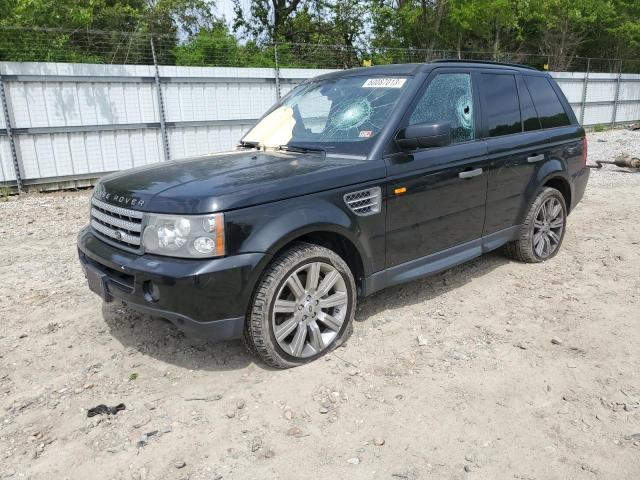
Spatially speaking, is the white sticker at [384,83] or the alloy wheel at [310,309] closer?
the alloy wheel at [310,309]

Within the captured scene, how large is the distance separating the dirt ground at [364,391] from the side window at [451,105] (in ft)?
4.60

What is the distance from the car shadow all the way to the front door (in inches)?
23.4

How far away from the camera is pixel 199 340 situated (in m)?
3.82

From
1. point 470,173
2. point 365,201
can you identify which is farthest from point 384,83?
point 365,201

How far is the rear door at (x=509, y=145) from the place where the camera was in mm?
4496

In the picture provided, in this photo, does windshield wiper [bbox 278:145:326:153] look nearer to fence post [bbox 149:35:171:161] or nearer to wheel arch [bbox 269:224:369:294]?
wheel arch [bbox 269:224:369:294]

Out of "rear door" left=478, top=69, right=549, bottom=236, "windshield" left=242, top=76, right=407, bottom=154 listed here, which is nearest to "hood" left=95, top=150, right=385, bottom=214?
"windshield" left=242, top=76, right=407, bottom=154

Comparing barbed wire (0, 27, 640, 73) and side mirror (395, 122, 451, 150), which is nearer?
side mirror (395, 122, 451, 150)

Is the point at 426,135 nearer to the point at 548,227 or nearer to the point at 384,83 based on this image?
the point at 384,83

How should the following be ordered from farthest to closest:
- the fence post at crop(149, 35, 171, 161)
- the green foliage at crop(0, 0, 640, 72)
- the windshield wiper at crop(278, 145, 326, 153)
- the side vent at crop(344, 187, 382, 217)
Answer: the green foliage at crop(0, 0, 640, 72)
the fence post at crop(149, 35, 171, 161)
the windshield wiper at crop(278, 145, 326, 153)
the side vent at crop(344, 187, 382, 217)

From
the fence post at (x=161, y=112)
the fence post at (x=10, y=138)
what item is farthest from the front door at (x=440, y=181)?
the fence post at (x=10, y=138)

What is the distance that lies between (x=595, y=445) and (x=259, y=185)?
2.22 meters

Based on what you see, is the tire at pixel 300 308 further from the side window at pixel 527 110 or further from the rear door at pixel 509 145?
the side window at pixel 527 110

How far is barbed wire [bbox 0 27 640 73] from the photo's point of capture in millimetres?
9922
